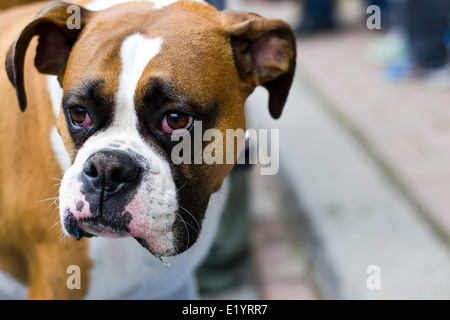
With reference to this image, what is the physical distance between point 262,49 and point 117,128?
618 millimetres

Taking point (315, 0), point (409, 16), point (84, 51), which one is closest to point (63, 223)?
point (84, 51)

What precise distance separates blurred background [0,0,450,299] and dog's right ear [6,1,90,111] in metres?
0.94

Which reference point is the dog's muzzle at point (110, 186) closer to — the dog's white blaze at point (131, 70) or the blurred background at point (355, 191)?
the dog's white blaze at point (131, 70)

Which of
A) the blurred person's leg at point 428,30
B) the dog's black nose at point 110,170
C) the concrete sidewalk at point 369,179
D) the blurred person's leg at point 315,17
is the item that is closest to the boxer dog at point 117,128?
the dog's black nose at point 110,170

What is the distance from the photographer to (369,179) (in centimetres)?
406

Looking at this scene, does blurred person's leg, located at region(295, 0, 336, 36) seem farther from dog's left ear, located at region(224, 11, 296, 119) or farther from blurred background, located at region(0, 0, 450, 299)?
dog's left ear, located at region(224, 11, 296, 119)

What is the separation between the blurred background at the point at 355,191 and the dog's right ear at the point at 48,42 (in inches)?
37.1

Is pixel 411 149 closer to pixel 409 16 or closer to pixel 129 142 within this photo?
pixel 409 16

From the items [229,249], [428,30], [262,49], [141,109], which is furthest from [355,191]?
[428,30]

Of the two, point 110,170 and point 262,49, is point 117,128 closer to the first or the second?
point 110,170

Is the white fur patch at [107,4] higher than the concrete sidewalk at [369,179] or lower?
higher

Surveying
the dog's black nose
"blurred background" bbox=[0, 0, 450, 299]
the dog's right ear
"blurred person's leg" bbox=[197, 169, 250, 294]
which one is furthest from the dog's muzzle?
"blurred person's leg" bbox=[197, 169, 250, 294]

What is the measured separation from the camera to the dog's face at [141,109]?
188 centimetres

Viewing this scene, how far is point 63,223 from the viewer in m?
1.93
